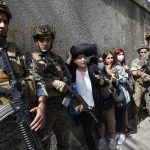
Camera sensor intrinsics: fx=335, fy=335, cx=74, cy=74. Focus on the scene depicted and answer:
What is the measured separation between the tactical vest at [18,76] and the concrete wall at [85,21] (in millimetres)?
813

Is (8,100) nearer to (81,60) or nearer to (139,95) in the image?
(81,60)

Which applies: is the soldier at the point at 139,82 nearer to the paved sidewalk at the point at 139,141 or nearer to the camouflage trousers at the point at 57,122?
the paved sidewalk at the point at 139,141

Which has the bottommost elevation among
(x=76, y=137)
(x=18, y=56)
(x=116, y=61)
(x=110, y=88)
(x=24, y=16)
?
(x=76, y=137)

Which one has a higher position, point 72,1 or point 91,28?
point 72,1

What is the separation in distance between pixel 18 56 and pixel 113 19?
3.16 meters

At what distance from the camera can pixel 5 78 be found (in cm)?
247

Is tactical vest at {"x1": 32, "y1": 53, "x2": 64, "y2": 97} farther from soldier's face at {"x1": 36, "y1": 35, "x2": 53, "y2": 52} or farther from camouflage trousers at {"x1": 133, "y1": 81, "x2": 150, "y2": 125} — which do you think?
camouflage trousers at {"x1": 133, "y1": 81, "x2": 150, "y2": 125}

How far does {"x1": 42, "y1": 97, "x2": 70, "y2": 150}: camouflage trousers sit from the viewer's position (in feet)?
10.2

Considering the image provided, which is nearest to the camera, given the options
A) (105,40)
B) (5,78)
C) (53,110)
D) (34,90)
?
(5,78)

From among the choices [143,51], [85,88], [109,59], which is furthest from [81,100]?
[143,51]

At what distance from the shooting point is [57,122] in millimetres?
3217

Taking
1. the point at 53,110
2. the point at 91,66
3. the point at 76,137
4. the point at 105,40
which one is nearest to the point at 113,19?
the point at 105,40

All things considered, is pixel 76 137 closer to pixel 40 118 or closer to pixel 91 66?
pixel 91 66

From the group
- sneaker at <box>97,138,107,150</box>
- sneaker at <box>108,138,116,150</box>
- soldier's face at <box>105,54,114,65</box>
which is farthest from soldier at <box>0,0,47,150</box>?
soldier's face at <box>105,54,114,65</box>
